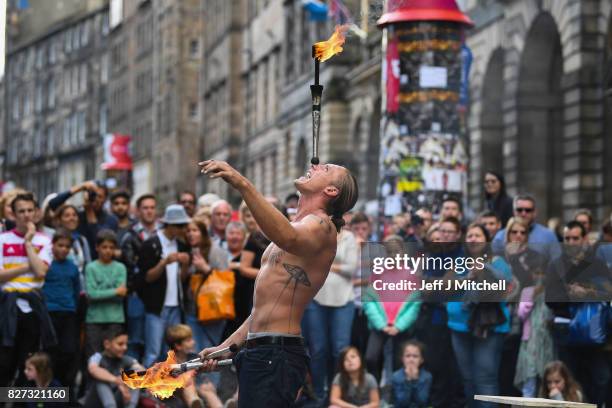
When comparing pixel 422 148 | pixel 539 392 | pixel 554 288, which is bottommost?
pixel 539 392

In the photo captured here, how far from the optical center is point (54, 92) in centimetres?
13312

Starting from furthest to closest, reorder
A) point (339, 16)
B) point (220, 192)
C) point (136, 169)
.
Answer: point (136, 169) < point (220, 192) < point (339, 16)

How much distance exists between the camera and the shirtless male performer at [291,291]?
9.16 meters

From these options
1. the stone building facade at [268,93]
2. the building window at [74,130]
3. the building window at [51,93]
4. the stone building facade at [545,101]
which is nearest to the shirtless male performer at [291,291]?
the stone building facade at [545,101]

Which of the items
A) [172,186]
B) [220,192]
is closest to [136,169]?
[172,186]

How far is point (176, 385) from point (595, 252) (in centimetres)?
457

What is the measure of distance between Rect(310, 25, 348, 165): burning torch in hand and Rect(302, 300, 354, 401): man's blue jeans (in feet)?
21.7

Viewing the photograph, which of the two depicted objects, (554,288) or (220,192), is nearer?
(554,288)

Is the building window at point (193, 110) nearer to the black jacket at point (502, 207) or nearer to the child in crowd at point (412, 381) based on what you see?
the black jacket at point (502, 207)

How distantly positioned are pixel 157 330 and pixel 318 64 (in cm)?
715

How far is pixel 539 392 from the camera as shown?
14156mm

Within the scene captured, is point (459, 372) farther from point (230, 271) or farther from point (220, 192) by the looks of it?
point (220, 192)

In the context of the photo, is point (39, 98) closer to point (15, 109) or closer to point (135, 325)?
point (15, 109)

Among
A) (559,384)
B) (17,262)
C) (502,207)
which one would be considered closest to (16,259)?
(17,262)
